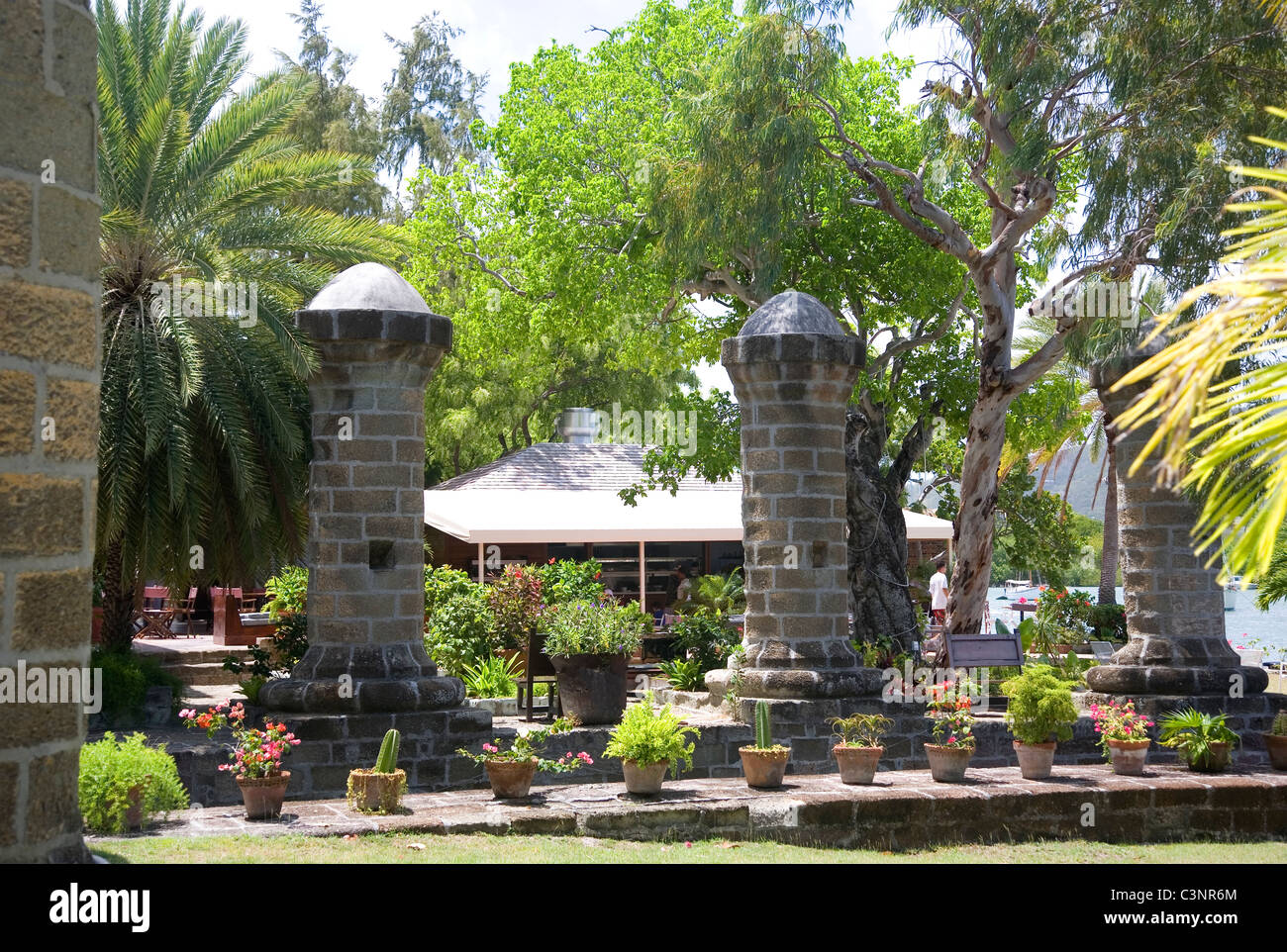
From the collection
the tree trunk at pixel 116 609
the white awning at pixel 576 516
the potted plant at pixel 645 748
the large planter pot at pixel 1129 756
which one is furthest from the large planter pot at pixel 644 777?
the white awning at pixel 576 516

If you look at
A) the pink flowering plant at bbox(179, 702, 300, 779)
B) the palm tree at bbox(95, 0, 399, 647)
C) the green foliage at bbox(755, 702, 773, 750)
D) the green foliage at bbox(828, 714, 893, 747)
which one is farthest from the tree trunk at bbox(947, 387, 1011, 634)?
the pink flowering plant at bbox(179, 702, 300, 779)

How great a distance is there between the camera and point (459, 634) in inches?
585

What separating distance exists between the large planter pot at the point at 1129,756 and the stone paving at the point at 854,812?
7.0 inches

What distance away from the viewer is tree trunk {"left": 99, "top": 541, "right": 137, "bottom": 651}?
505 inches

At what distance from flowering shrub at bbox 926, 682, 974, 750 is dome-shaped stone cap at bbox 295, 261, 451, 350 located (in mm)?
5063

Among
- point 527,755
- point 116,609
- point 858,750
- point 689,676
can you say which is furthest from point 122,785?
point 689,676

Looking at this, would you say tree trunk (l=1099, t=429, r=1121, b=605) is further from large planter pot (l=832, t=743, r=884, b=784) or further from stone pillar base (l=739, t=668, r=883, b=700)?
large planter pot (l=832, t=743, r=884, b=784)

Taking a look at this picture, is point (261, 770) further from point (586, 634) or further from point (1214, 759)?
point (1214, 759)

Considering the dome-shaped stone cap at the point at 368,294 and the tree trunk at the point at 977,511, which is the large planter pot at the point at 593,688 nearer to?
the dome-shaped stone cap at the point at 368,294

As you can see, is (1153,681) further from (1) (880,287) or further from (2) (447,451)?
(2) (447,451)

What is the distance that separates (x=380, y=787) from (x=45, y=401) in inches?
203

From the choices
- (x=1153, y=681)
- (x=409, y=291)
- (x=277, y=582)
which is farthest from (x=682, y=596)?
(x=409, y=291)

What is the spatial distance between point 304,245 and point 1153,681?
9.18 meters

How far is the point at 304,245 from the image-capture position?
41.7ft
